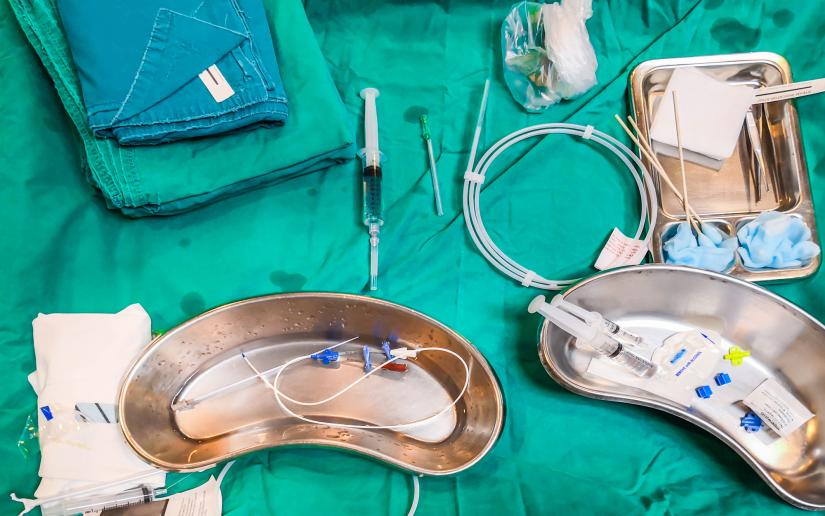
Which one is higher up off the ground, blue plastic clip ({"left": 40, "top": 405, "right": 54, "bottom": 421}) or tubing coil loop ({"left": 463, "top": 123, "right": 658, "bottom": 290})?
tubing coil loop ({"left": 463, "top": 123, "right": 658, "bottom": 290})

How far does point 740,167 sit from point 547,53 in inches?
17.8

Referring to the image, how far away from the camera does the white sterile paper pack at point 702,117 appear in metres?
1.12

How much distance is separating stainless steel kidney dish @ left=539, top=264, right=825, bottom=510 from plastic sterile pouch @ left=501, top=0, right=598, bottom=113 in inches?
16.1

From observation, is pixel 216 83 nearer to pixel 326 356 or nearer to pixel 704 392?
pixel 326 356

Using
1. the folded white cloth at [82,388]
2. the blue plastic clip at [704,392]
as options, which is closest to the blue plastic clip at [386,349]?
the folded white cloth at [82,388]

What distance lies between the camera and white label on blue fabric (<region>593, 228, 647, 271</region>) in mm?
1081

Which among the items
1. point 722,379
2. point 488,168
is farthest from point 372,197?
point 722,379

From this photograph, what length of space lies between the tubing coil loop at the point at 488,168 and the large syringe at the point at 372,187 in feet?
0.55

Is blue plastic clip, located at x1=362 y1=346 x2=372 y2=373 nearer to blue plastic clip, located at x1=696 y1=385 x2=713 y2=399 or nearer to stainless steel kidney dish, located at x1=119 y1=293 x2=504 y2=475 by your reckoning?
stainless steel kidney dish, located at x1=119 y1=293 x2=504 y2=475

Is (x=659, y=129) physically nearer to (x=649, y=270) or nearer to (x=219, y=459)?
(x=649, y=270)

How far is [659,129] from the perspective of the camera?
1141mm

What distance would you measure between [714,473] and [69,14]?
1306mm

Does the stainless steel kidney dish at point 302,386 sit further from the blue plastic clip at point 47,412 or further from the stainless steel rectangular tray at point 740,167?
the stainless steel rectangular tray at point 740,167

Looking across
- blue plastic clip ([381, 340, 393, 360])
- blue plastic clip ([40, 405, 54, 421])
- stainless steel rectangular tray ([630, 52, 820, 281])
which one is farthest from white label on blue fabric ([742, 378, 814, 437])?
blue plastic clip ([40, 405, 54, 421])
